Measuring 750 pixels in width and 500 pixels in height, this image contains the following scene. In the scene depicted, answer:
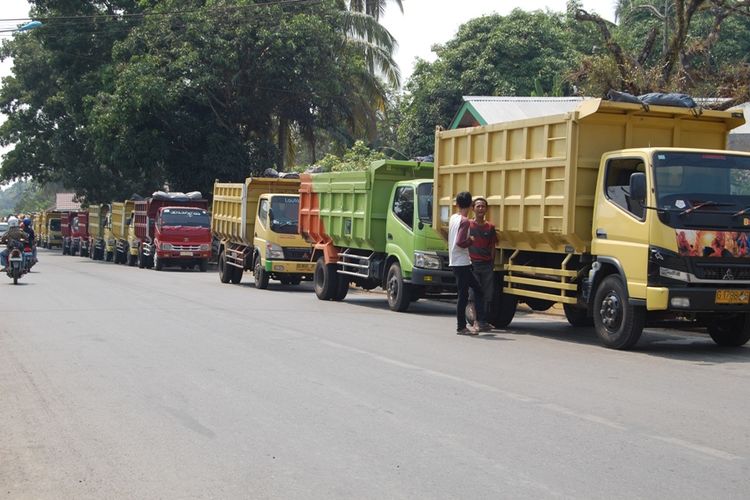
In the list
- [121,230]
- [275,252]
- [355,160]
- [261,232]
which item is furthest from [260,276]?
[121,230]

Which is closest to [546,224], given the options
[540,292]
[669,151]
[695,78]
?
[540,292]

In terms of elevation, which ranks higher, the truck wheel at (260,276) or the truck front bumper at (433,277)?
the truck front bumper at (433,277)

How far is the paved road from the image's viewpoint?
594 cm

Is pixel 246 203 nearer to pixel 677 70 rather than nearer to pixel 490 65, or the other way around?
pixel 677 70

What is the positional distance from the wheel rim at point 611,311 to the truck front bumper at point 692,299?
2.24 feet

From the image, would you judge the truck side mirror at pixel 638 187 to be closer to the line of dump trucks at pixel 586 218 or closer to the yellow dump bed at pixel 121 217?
the line of dump trucks at pixel 586 218

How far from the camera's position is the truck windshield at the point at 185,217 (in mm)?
34312

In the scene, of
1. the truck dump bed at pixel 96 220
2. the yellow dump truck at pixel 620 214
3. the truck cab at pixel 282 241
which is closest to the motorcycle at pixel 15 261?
the truck cab at pixel 282 241

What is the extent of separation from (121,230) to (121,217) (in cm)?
56

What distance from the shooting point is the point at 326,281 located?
1998 centimetres

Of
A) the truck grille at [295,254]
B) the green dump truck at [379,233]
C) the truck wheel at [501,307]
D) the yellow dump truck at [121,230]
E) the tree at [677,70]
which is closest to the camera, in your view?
the truck wheel at [501,307]

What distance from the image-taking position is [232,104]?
40.4 meters

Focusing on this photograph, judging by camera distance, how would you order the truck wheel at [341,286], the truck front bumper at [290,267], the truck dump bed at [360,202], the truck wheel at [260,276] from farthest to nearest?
the truck wheel at [260,276]
the truck front bumper at [290,267]
the truck wheel at [341,286]
the truck dump bed at [360,202]

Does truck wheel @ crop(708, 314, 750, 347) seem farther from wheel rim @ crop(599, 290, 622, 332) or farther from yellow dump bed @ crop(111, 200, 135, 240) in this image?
yellow dump bed @ crop(111, 200, 135, 240)
